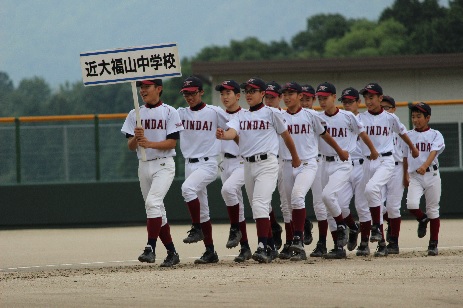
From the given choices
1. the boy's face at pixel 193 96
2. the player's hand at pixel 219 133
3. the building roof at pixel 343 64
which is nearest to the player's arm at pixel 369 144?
the boy's face at pixel 193 96

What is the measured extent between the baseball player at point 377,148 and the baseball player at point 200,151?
2.14 m

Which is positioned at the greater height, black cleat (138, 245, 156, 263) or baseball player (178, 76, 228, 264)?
baseball player (178, 76, 228, 264)

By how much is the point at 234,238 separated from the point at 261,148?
107cm

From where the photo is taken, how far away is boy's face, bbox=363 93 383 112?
13.6 meters

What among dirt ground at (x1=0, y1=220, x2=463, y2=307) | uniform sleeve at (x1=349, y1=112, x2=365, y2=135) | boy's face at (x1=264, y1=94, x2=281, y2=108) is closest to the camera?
dirt ground at (x1=0, y1=220, x2=463, y2=307)

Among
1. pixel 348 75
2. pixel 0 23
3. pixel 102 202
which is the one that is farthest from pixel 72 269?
pixel 0 23

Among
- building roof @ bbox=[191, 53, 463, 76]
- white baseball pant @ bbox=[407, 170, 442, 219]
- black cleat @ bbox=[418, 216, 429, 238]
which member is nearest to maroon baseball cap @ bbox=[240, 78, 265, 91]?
white baseball pant @ bbox=[407, 170, 442, 219]

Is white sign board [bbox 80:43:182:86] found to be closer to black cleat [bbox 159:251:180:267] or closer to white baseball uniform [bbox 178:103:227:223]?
white baseball uniform [bbox 178:103:227:223]

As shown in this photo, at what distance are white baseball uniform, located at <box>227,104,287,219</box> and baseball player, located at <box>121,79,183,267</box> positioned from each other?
0.71 m

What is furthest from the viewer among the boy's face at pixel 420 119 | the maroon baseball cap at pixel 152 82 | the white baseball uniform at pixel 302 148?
the boy's face at pixel 420 119

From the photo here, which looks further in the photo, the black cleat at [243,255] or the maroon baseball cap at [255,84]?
the black cleat at [243,255]

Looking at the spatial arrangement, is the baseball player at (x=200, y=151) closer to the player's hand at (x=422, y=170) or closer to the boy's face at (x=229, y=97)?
the boy's face at (x=229, y=97)

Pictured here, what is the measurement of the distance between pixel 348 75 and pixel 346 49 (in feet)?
210

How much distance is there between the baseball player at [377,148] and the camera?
523 inches
